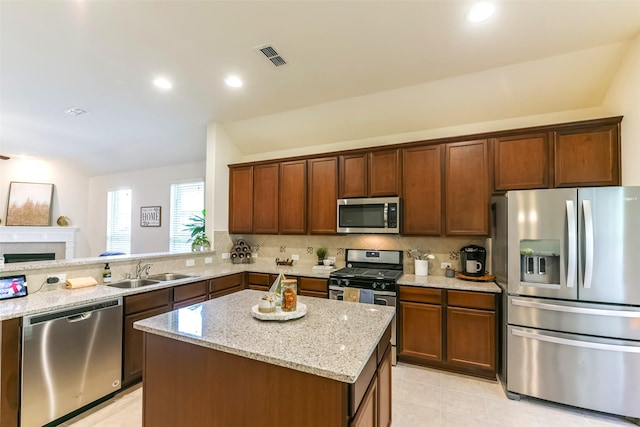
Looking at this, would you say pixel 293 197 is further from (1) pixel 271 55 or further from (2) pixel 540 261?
(2) pixel 540 261

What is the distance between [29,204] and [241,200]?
5307mm

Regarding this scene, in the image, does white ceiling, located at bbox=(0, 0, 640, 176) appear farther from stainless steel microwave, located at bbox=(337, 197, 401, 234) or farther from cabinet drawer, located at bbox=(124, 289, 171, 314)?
cabinet drawer, located at bbox=(124, 289, 171, 314)

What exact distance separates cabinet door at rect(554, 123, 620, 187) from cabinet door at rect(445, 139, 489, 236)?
66 centimetres

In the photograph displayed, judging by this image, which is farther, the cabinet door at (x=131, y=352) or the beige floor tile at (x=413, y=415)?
the cabinet door at (x=131, y=352)

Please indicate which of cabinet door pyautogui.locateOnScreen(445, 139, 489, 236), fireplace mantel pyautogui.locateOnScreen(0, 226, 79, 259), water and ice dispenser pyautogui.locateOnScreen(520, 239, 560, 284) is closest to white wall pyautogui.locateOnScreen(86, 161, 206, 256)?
fireplace mantel pyautogui.locateOnScreen(0, 226, 79, 259)

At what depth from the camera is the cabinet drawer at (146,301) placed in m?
2.67

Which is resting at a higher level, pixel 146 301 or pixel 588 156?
pixel 588 156

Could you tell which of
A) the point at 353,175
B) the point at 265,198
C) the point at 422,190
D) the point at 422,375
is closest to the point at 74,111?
the point at 265,198

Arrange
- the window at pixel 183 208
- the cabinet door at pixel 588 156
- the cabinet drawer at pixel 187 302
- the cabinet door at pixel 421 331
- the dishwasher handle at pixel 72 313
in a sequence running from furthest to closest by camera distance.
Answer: the window at pixel 183 208, the cabinet drawer at pixel 187 302, the cabinet door at pixel 421 331, the cabinet door at pixel 588 156, the dishwasher handle at pixel 72 313

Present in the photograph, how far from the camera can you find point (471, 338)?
2920 millimetres

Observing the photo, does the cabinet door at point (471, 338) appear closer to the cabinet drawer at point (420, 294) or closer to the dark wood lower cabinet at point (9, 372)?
the cabinet drawer at point (420, 294)

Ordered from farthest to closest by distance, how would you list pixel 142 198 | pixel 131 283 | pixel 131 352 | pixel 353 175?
pixel 142 198
pixel 353 175
pixel 131 283
pixel 131 352

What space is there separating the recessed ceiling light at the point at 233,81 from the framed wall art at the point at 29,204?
20.0 ft

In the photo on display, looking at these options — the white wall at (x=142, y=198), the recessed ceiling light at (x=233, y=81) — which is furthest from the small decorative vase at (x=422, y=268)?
the white wall at (x=142, y=198)
